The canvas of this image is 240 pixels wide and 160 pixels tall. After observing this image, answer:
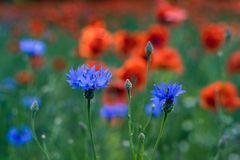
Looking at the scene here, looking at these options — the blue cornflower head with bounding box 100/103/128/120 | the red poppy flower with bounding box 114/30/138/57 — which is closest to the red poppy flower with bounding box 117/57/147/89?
the blue cornflower head with bounding box 100/103/128/120

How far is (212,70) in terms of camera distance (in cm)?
436

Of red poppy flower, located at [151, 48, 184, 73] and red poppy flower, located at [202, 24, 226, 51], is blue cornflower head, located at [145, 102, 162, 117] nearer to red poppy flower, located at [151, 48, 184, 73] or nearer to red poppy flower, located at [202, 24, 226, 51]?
red poppy flower, located at [151, 48, 184, 73]

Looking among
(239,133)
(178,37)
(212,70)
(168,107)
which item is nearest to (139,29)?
(178,37)

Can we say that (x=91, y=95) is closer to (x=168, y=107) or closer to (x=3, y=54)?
(x=168, y=107)

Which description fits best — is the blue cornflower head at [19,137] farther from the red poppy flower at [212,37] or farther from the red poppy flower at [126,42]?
the red poppy flower at [212,37]

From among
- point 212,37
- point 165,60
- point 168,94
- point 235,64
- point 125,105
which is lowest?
point 168,94

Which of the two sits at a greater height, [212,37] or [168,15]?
[168,15]

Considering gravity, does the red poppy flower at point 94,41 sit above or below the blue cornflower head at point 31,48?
above

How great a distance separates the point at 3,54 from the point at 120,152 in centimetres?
342

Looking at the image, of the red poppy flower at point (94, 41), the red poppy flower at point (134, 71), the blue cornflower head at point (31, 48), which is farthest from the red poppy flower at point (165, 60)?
the blue cornflower head at point (31, 48)

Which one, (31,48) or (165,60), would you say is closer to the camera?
(31,48)

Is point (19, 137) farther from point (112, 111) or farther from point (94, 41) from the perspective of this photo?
point (94, 41)

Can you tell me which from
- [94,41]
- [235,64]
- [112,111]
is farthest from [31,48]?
[235,64]

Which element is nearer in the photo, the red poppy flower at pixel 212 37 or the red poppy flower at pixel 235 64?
the red poppy flower at pixel 212 37
